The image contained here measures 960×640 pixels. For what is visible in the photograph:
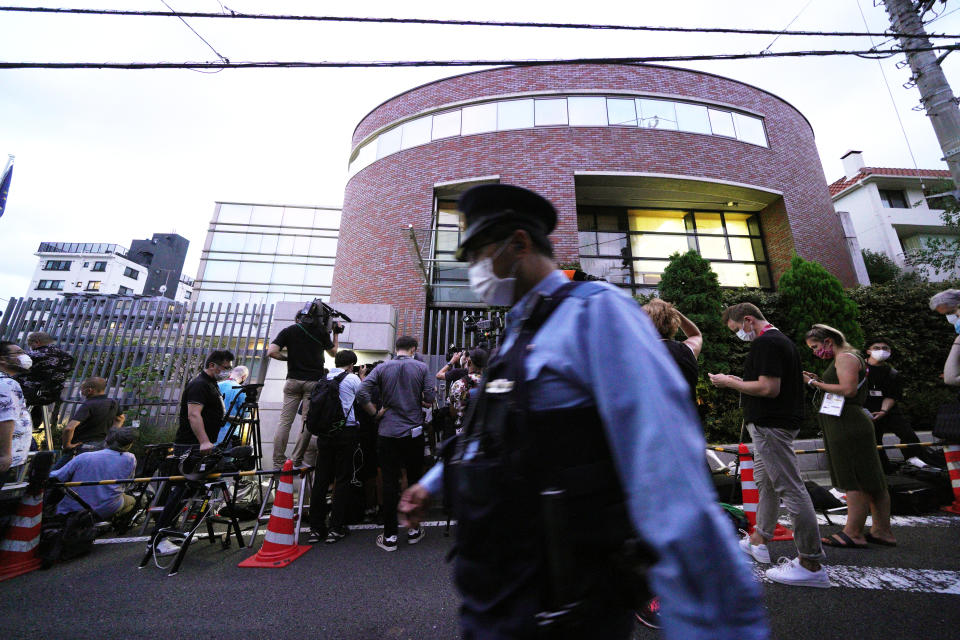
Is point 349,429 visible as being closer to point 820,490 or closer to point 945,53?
point 820,490

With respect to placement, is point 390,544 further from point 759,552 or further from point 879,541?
point 879,541

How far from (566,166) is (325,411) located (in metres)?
11.4

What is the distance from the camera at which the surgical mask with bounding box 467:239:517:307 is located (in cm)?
131

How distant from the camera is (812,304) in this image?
9820 millimetres

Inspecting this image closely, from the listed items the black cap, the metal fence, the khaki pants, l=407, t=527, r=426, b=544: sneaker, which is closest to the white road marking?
l=407, t=527, r=426, b=544: sneaker

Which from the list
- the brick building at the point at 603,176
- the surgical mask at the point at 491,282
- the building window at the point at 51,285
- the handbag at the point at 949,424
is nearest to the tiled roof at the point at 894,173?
the brick building at the point at 603,176

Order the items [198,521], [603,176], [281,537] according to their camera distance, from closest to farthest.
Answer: [281,537] < [198,521] < [603,176]

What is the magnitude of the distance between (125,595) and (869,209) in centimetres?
2948

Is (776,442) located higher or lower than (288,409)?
lower

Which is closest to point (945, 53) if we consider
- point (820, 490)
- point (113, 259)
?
point (820, 490)

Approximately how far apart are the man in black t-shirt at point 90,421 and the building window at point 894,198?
1206 inches

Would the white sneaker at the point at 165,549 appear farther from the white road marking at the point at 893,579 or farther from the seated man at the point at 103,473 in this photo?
the white road marking at the point at 893,579

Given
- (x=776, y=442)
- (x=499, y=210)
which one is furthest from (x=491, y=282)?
(x=776, y=442)

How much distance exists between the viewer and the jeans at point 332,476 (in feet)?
14.6
